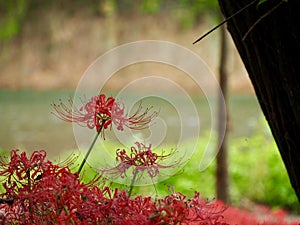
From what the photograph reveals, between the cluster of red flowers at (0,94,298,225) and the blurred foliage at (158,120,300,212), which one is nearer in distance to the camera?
the cluster of red flowers at (0,94,298,225)

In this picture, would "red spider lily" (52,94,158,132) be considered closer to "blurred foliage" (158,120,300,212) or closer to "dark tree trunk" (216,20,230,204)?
"dark tree trunk" (216,20,230,204)

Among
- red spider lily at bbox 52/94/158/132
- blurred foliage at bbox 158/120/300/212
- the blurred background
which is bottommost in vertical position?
blurred foliage at bbox 158/120/300/212

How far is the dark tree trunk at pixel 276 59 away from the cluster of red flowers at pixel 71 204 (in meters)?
0.21

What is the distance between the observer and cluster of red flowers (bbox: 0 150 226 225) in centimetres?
40

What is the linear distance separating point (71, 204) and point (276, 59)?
30cm

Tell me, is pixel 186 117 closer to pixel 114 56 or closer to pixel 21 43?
pixel 114 56

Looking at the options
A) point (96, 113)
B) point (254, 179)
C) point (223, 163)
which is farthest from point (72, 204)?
point (254, 179)

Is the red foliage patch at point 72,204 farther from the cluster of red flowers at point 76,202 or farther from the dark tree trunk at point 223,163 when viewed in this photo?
the dark tree trunk at point 223,163

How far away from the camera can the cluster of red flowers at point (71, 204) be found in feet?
1.31

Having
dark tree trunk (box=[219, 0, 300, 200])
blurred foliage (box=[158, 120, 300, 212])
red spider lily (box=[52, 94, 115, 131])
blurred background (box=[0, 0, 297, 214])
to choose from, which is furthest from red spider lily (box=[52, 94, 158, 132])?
blurred background (box=[0, 0, 297, 214])

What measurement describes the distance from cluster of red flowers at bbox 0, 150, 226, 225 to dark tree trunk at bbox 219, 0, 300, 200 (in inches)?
8.4

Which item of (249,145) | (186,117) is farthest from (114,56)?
(249,145)

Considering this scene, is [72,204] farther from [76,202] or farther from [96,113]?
[96,113]

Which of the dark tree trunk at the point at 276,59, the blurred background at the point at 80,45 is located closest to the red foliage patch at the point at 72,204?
the dark tree trunk at the point at 276,59
